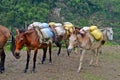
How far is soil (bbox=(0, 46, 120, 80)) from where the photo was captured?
10992 millimetres

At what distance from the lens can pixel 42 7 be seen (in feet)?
115

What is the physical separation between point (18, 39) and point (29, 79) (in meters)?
1.32

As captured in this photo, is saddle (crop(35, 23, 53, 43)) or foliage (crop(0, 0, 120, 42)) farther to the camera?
foliage (crop(0, 0, 120, 42))

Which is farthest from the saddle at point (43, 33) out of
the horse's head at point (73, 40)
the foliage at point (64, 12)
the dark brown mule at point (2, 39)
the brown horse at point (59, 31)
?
the foliage at point (64, 12)

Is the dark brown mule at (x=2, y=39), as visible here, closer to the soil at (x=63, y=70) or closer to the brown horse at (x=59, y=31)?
the soil at (x=63, y=70)

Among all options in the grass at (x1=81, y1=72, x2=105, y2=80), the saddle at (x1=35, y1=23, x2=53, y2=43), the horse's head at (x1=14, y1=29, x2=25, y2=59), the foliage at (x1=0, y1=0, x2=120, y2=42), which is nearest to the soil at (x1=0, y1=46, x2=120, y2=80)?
the grass at (x1=81, y1=72, x2=105, y2=80)

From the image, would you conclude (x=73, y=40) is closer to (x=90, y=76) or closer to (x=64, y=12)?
(x=90, y=76)

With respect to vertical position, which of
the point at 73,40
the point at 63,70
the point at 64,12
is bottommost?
the point at 64,12

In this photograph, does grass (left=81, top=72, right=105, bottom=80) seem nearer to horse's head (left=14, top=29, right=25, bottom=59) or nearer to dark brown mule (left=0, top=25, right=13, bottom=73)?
horse's head (left=14, top=29, right=25, bottom=59)

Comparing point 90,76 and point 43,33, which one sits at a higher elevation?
point 43,33

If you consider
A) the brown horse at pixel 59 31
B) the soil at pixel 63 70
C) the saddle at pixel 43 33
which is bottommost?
the soil at pixel 63 70

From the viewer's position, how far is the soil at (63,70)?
36.1 feet

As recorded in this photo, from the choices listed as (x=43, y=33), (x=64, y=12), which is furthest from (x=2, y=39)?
(x=64, y=12)

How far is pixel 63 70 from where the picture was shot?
12.1m
